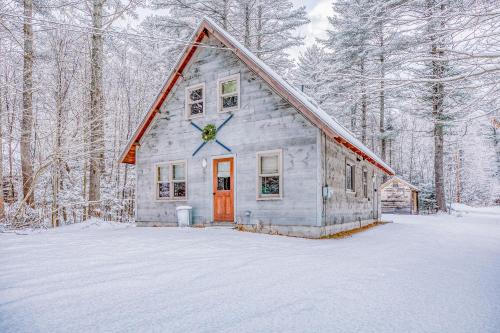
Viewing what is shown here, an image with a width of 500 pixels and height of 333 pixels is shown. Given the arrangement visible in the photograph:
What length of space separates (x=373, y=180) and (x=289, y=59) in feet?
41.7

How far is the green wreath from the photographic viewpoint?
11.1m

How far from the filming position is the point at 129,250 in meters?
6.19

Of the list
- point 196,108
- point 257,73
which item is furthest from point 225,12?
point 257,73

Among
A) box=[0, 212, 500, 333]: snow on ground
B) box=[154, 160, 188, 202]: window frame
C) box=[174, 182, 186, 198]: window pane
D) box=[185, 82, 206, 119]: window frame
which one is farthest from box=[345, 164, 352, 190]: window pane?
box=[174, 182, 186, 198]: window pane

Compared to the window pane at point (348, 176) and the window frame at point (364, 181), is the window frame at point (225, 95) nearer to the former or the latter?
the window pane at point (348, 176)

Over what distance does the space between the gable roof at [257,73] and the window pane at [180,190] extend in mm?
2668

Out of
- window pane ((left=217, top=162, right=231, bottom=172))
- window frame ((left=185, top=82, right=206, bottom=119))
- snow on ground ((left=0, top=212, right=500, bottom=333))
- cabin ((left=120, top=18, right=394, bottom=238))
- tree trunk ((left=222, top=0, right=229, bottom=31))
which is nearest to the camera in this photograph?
snow on ground ((left=0, top=212, right=500, bottom=333))

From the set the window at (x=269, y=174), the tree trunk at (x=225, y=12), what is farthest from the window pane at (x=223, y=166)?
the tree trunk at (x=225, y=12)

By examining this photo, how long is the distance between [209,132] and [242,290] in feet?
26.1

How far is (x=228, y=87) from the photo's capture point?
11109 millimetres

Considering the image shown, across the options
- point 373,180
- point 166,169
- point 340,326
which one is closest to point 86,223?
point 166,169

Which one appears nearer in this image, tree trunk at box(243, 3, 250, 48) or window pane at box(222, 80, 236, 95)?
window pane at box(222, 80, 236, 95)

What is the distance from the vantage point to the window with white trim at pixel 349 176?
1177 cm

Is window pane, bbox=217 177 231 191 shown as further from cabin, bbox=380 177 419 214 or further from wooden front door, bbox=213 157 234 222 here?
cabin, bbox=380 177 419 214
